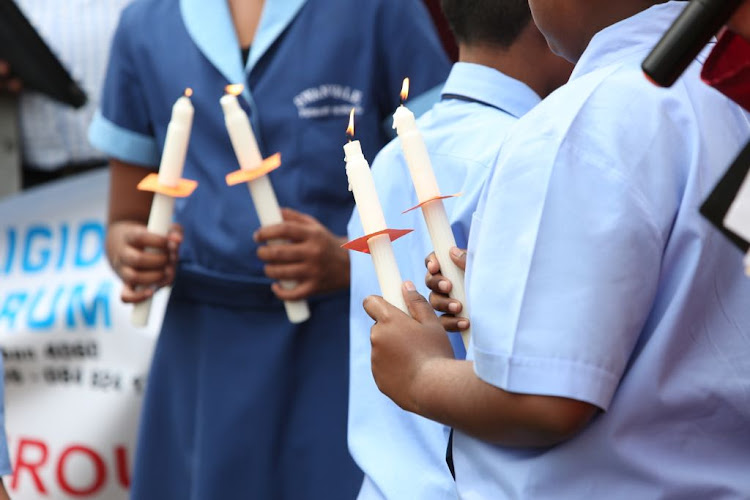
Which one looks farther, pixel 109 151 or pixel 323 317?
pixel 109 151

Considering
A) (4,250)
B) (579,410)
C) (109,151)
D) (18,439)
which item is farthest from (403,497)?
(4,250)

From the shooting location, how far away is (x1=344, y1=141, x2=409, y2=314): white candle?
122 cm

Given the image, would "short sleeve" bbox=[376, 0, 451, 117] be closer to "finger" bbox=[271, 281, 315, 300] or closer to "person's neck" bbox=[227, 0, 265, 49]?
"person's neck" bbox=[227, 0, 265, 49]

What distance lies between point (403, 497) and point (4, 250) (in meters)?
2.02

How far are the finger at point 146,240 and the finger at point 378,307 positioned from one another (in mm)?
728

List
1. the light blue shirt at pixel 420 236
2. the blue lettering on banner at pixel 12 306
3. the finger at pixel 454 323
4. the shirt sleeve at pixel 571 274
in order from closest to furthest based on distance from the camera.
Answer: the shirt sleeve at pixel 571 274 < the finger at pixel 454 323 < the light blue shirt at pixel 420 236 < the blue lettering on banner at pixel 12 306

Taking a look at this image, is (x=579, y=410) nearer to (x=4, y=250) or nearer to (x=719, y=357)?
(x=719, y=357)

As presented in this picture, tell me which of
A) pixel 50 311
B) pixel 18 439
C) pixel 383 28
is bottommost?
pixel 18 439

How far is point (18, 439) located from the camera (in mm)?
2893

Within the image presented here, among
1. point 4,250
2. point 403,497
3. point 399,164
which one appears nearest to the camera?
point 403,497

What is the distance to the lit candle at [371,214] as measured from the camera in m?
1.22

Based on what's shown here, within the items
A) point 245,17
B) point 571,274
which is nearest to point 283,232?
point 245,17

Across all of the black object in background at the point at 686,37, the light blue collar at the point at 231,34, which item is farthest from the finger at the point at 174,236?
the black object in background at the point at 686,37

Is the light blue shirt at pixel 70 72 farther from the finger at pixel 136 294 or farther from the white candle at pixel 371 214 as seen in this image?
the white candle at pixel 371 214
